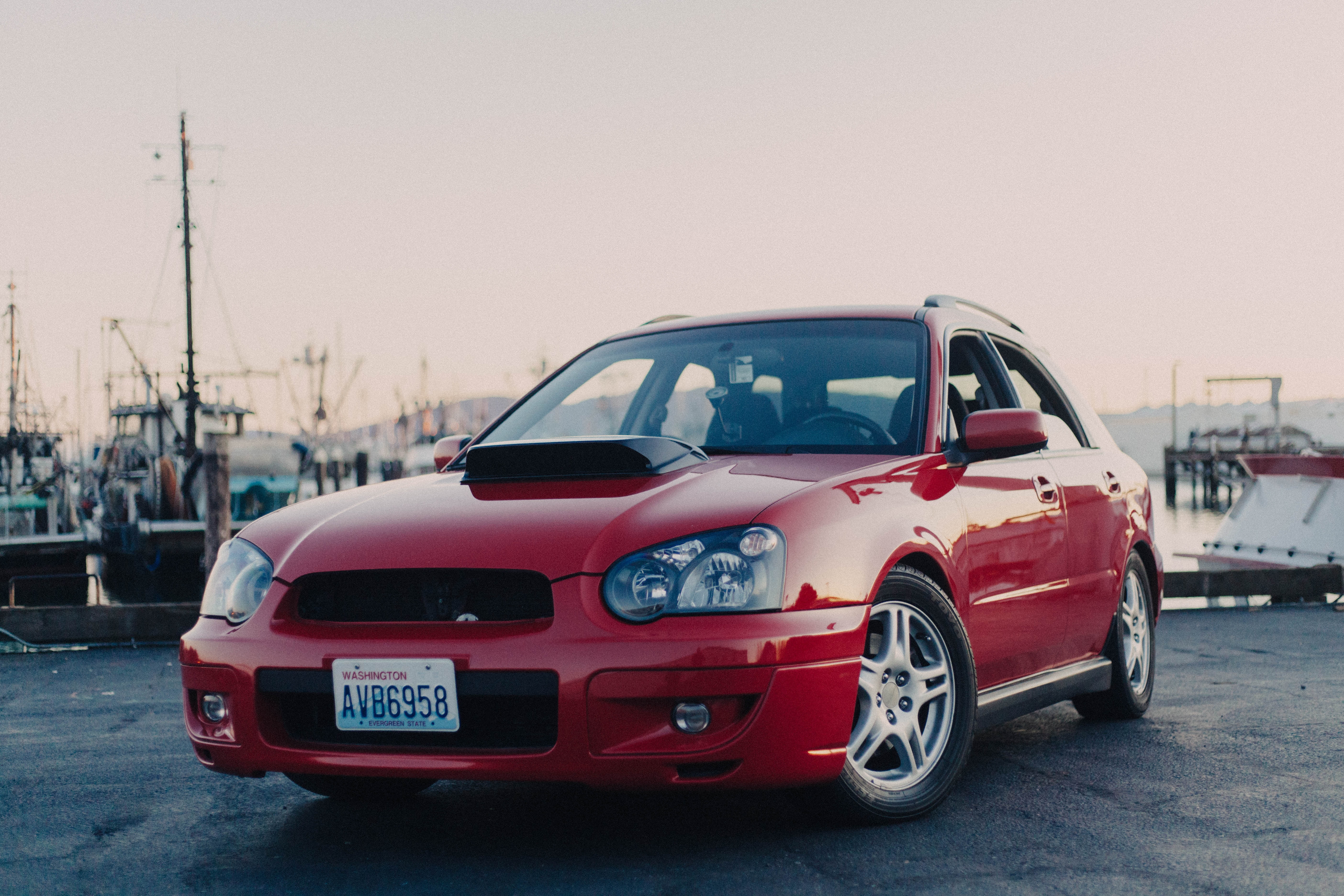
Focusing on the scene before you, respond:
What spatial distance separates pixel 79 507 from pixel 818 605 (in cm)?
4485

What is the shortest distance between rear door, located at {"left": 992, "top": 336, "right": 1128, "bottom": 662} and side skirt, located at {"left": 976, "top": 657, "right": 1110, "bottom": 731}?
0.06m

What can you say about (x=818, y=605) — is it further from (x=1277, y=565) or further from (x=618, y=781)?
(x=1277, y=565)

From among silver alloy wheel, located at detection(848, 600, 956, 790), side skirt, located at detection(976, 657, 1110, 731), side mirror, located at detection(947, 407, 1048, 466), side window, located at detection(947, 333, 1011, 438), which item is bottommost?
side skirt, located at detection(976, 657, 1110, 731)

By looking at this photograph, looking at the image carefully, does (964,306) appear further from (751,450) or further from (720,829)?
(720,829)

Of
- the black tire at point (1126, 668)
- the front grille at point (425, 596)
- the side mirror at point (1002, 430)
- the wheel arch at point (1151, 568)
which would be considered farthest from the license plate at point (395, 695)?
the wheel arch at point (1151, 568)

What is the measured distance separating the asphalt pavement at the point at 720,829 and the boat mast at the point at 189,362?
28.3 m

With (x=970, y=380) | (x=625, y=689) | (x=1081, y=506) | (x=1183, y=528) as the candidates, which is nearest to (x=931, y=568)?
(x=625, y=689)

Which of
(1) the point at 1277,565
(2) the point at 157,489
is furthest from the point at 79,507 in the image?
(1) the point at 1277,565

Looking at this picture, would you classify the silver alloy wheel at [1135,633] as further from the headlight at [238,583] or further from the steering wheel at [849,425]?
the headlight at [238,583]

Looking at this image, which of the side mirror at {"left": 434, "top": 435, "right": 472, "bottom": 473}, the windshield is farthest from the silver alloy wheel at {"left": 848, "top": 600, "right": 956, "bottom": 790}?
the side mirror at {"left": 434, "top": 435, "right": 472, "bottom": 473}

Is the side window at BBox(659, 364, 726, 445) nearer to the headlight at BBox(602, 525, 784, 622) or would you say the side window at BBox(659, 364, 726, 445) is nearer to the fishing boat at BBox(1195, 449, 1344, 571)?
the headlight at BBox(602, 525, 784, 622)

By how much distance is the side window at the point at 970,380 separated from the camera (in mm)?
4402

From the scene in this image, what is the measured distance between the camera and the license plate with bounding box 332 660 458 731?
2939 millimetres

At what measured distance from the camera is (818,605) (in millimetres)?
3043
